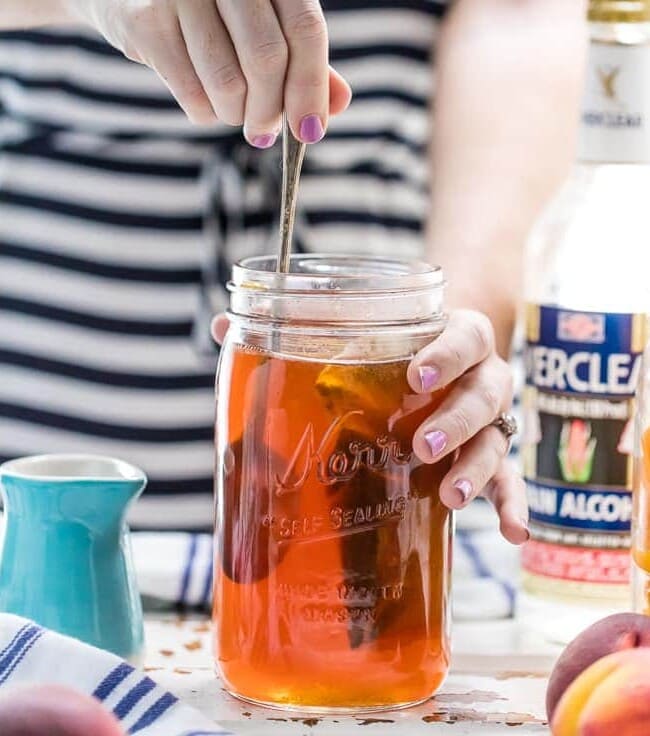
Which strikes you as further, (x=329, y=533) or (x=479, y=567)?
(x=479, y=567)

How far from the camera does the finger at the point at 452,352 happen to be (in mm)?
721

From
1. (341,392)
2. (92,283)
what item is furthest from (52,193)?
(341,392)

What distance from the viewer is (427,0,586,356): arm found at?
4.47 feet

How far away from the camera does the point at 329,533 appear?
71 centimetres

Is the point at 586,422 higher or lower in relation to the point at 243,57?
lower

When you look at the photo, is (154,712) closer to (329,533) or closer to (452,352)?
(329,533)

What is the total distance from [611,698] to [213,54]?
37 cm

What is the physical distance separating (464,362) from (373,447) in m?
0.08

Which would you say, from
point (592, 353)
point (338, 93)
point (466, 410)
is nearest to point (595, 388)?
point (592, 353)

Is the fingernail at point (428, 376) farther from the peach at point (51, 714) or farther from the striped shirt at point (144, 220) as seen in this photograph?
the striped shirt at point (144, 220)

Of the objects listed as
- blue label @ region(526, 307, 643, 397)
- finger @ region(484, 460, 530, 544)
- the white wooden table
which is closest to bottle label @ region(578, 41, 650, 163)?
blue label @ region(526, 307, 643, 397)

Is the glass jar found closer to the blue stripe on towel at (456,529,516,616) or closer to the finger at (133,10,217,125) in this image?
the finger at (133,10,217,125)

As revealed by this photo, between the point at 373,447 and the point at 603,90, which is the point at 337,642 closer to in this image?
the point at 373,447

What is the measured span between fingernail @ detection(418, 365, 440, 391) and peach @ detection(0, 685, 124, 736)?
0.74 feet
